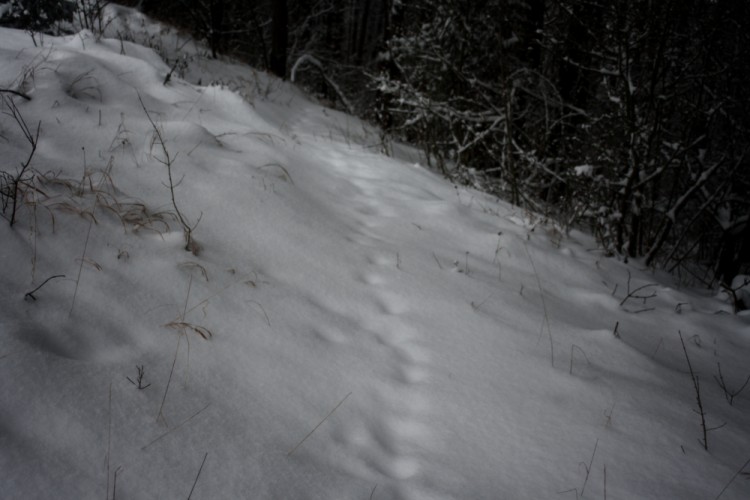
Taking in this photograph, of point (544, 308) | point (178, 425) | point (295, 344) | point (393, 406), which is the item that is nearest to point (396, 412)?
point (393, 406)

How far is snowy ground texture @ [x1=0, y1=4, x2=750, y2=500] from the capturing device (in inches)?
49.6

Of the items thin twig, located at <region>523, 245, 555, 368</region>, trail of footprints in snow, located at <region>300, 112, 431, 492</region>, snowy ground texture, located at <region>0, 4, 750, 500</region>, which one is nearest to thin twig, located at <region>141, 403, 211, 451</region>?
snowy ground texture, located at <region>0, 4, 750, 500</region>

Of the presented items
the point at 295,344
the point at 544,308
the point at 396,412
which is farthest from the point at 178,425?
the point at 544,308

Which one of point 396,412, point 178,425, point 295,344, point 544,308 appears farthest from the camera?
point 544,308

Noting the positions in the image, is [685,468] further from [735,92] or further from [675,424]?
[735,92]

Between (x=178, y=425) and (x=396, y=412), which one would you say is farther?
(x=396, y=412)

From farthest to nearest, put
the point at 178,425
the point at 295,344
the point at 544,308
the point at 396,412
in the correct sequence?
the point at 544,308 < the point at 295,344 < the point at 396,412 < the point at 178,425

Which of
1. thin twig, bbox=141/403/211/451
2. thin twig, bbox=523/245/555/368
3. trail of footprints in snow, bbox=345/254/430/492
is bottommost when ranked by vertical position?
trail of footprints in snow, bbox=345/254/430/492

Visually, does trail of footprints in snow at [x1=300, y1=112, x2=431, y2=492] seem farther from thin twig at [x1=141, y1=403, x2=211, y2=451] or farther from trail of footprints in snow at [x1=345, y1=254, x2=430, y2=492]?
thin twig at [x1=141, y1=403, x2=211, y2=451]

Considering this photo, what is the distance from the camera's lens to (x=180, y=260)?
2045 millimetres

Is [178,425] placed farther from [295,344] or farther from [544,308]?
[544,308]

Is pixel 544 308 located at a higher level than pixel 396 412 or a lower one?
higher

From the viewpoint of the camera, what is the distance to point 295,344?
1830mm

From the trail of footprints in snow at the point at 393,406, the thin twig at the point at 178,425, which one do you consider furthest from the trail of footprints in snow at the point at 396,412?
the thin twig at the point at 178,425
